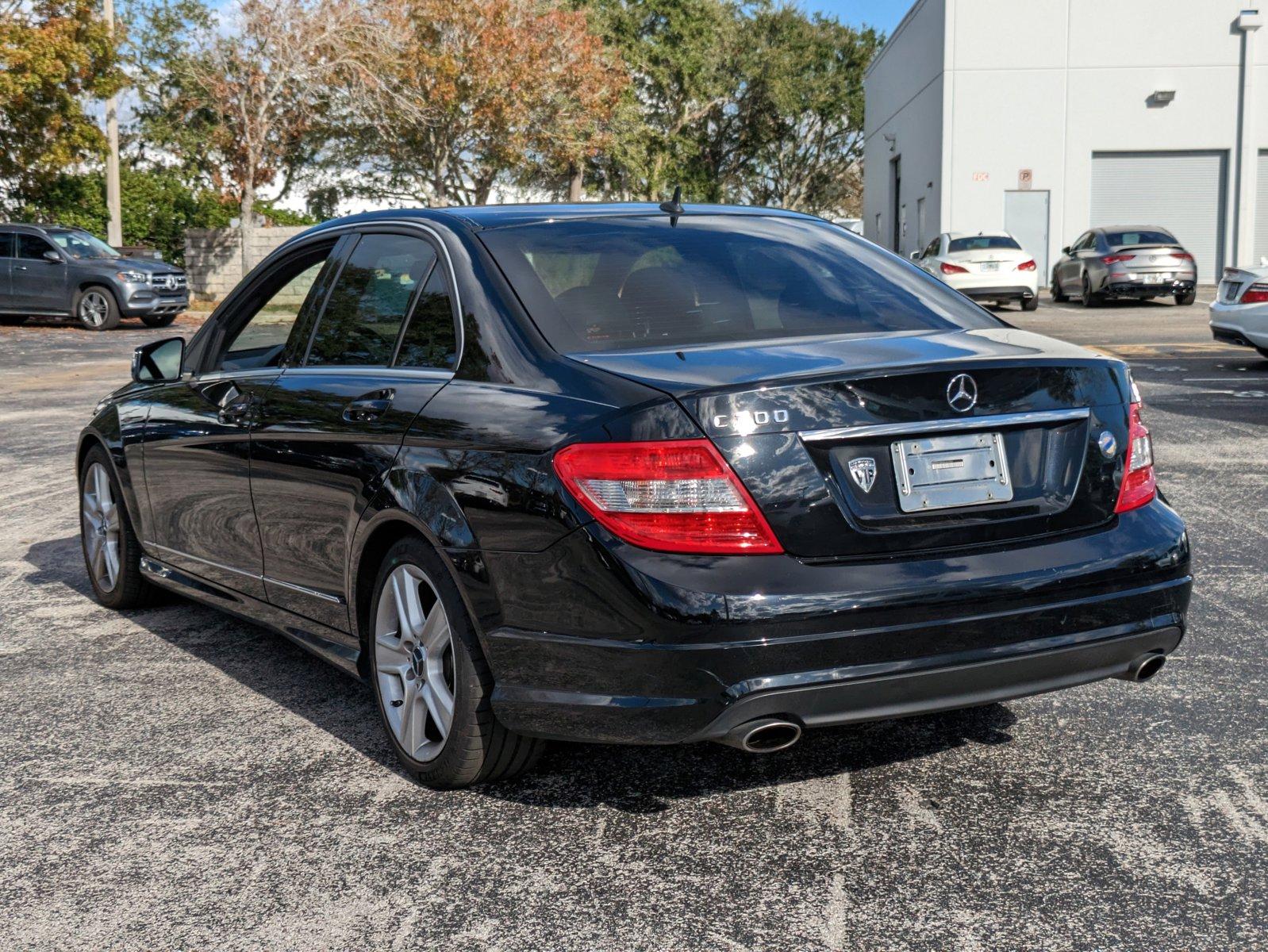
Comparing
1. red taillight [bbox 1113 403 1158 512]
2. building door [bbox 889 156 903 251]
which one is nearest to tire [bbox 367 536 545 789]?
red taillight [bbox 1113 403 1158 512]

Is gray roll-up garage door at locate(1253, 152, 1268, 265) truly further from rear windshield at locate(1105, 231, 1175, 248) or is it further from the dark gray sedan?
rear windshield at locate(1105, 231, 1175, 248)

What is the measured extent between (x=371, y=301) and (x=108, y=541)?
234cm

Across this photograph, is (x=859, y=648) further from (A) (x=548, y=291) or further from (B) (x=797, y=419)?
(A) (x=548, y=291)

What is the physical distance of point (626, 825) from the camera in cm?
378

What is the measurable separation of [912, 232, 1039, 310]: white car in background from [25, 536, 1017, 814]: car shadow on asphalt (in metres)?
23.7

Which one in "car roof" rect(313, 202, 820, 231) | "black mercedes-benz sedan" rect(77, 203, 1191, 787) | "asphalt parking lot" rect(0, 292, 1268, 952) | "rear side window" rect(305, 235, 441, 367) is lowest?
"asphalt parking lot" rect(0, 292, 1268, 952)

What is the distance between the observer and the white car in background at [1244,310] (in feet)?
49.8

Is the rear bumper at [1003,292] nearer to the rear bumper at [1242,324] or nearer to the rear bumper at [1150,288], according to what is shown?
the rear bumper at [1150,288]

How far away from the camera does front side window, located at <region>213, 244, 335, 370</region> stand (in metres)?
4.98

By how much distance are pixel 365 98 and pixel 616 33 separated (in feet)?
56.1

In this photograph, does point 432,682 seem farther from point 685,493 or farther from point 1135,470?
point 1135,470

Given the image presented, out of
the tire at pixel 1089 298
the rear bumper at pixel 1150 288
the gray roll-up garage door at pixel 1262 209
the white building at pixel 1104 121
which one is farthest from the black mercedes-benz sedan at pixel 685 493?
the gray roll-up garage door at pixel 1262 209

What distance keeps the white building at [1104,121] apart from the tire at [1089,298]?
894 centimetres

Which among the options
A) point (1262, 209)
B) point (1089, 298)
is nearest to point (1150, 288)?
point (1089, 298)
